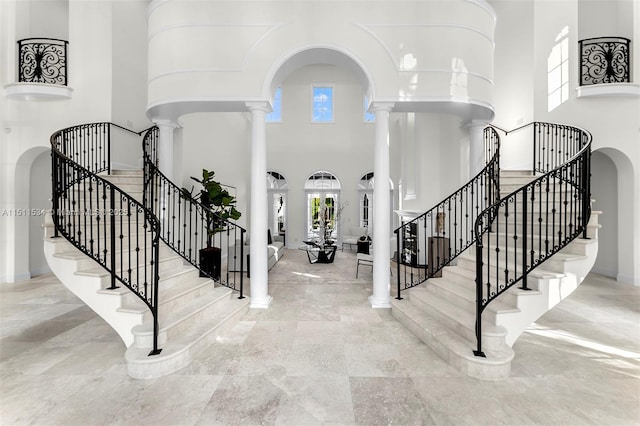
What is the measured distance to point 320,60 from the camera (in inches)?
183

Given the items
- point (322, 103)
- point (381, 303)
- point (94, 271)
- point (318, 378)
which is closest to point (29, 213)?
point (94, 271)

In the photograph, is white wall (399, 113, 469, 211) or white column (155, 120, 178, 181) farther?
white wall (399, 113, 469, 211)

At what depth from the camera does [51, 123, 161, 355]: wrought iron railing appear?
2850mm

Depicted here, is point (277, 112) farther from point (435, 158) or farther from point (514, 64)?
point (514, 64)

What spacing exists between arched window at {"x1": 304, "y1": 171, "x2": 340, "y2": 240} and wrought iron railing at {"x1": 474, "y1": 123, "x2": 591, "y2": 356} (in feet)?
22.0

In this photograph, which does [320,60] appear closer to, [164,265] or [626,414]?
[164,265]

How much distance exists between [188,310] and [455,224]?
12.7 feet

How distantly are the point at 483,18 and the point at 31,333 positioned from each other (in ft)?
25.3

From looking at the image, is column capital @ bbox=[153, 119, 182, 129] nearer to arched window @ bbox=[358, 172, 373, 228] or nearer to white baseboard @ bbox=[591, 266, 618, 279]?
arched window @ bbox=[358, 172, 373, 228]

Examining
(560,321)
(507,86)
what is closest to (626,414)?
(560,321)

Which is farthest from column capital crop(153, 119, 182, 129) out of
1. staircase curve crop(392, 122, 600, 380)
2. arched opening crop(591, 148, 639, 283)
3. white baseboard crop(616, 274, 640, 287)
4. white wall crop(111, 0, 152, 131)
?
white baseboard crop(616, 274, 640, 287)

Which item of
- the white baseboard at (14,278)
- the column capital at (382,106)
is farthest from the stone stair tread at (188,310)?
the white baseboard at (14,278)

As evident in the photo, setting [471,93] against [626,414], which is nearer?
[626,414]

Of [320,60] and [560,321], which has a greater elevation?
[320,60]
